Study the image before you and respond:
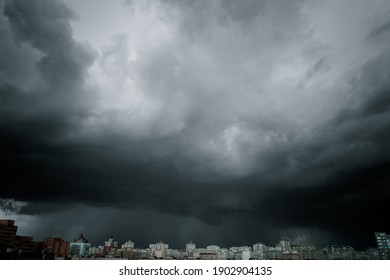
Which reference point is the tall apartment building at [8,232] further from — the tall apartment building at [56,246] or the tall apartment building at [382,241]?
the tall apartment building at [382,241]

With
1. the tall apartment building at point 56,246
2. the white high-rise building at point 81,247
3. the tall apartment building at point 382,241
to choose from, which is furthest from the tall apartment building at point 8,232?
the tall apartment building at point 382,241

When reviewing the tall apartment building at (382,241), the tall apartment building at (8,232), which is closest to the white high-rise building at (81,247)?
the tall apartment building at (8,232)

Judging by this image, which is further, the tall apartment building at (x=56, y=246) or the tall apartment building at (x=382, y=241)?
the tall apartment building at (x=382, y=241)

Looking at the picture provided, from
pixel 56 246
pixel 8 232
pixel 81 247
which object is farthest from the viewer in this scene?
pixel 81 247

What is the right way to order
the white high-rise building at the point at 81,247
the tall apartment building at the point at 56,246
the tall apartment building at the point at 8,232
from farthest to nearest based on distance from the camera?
the white high-rise building at the point at 81,247, the tall apartment building at the point at 8,232, the tall apartment building at the point at 56,246

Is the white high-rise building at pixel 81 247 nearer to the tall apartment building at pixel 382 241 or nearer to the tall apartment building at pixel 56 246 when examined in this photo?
the tall apartment building at pixel 56 246

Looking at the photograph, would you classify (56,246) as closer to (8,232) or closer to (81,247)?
(8,232)

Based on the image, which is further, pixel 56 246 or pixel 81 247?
pixel 81 247

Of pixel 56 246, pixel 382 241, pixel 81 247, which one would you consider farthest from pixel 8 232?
pixel 382 241

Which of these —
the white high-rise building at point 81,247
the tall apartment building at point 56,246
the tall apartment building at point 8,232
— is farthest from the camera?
the white high-rise building at point 81,247

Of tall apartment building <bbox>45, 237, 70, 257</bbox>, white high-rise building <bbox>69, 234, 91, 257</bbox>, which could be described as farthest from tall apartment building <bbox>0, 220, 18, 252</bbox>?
white high-rise building <bbox>69, 234, 91, 257</bbox>

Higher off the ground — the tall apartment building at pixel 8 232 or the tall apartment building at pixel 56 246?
the tall apartment building at pixel 8 232
